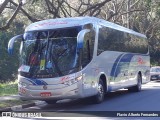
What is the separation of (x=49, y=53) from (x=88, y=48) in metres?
1.65

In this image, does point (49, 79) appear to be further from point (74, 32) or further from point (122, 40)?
point (122, 40)

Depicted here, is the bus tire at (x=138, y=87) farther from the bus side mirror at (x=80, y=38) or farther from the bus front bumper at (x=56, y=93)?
the bus side mirror at (x=80, y=38)

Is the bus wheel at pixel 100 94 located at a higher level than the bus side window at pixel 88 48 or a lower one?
lower

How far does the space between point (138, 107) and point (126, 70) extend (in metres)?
5.99

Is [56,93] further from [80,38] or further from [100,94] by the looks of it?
[100,94]

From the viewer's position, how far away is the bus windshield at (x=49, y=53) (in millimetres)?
13844

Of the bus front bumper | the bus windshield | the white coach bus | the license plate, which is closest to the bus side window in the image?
the white coach bus

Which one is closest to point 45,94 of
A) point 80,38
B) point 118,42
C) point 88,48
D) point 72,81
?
point 72,81

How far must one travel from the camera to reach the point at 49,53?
14062 mm

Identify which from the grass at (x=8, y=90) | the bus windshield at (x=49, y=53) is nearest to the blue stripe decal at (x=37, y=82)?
the bus windshield at (x=49, y=53)

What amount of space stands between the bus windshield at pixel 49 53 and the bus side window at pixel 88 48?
492 millimetres

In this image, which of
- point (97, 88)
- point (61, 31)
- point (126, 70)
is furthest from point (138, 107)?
point (126, 70)

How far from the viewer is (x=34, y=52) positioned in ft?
46.9

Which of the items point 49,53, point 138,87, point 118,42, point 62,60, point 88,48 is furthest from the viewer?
point 138,87
